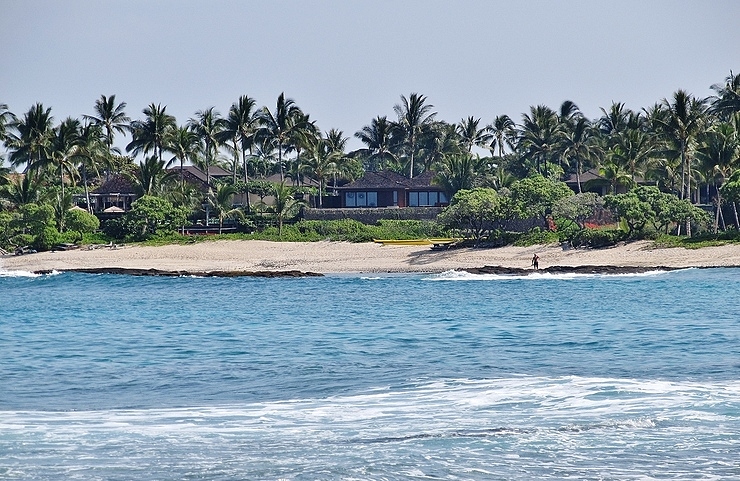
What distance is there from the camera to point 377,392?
17172mm

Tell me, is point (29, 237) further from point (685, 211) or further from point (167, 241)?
point (685, 211)

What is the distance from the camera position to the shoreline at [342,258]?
51.8m

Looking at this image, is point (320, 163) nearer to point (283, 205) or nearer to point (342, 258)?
point (283, 205)

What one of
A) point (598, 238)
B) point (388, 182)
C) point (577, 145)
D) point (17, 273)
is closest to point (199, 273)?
point (17, 273)

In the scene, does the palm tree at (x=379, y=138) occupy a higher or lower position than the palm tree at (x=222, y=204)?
higher

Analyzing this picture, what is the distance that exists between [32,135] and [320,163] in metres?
21.4

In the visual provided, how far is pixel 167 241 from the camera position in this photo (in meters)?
62.9

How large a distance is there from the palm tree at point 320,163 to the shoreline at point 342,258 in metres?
17.6

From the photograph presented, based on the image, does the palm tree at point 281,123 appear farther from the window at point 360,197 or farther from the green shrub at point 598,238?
the green shrub at point 598,238

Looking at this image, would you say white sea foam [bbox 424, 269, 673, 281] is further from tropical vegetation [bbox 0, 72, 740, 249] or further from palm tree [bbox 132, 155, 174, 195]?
palm tree [bbox 132, 155, 174, 195]

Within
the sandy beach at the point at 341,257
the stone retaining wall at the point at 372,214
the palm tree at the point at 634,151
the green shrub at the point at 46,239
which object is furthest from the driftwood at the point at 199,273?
the palm tree at the point at 634,151

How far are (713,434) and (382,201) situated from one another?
69528 millimetres

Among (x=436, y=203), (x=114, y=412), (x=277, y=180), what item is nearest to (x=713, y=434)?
(x=114, y=412)

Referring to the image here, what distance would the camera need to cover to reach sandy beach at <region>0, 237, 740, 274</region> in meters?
52.1
